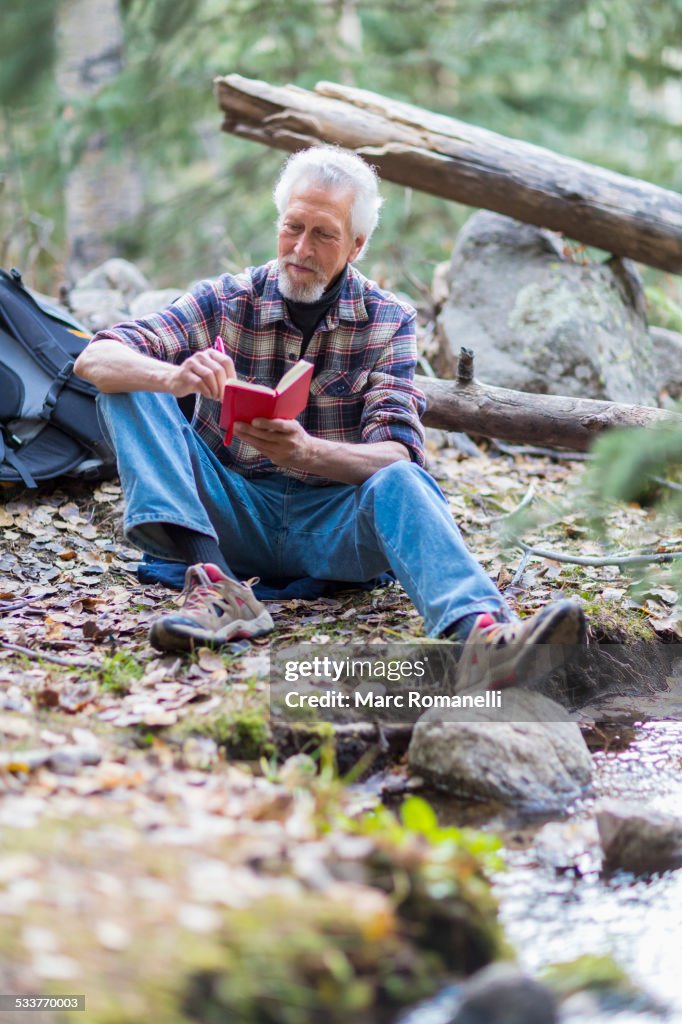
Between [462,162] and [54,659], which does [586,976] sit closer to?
[54,659]

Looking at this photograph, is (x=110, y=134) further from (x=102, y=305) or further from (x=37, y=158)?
(x=102, y=305)

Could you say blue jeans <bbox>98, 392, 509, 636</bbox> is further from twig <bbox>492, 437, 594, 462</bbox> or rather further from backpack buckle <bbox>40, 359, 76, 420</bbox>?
twig <bbox>492, 437, 594, 462</bbox>

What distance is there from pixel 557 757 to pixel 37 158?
8141 mm

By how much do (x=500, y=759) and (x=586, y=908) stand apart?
0.52m

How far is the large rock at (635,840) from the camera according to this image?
238 cm

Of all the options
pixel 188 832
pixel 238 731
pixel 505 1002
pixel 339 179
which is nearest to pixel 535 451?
pixel 339 179

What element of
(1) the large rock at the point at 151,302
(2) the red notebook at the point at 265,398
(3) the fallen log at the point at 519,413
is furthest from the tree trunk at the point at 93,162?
(2) the red notebook at the point at 265,398

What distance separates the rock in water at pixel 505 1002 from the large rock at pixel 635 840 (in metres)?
0.66

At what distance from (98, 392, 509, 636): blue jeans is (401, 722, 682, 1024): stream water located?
62 centimetres

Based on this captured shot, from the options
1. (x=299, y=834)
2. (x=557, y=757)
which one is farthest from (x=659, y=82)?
(x=299, y=834)

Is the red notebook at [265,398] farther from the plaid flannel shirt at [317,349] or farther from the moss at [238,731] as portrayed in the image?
the moss at [238,731]

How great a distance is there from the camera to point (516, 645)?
2.69 m

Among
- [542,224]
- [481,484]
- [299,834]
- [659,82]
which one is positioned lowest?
[481,484]

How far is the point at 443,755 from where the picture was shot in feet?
8.78
